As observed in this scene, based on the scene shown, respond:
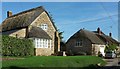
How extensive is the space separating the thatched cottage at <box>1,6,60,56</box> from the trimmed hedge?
4.86 meters

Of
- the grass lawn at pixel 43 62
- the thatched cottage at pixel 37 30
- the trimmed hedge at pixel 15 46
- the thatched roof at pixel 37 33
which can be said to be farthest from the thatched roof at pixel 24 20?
the grass lawn at pixel 43 62

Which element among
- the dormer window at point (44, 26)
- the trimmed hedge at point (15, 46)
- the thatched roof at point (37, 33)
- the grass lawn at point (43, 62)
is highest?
the dormer window at point (44, 26)

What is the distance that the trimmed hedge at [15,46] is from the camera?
95.6 ft

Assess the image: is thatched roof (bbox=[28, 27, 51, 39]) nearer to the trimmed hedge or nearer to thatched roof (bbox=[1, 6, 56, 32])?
thatched roof (bbox=[1, 6, 56, 32])

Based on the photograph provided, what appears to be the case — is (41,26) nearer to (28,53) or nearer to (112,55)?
(28,53)

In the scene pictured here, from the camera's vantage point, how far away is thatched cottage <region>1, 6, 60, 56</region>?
135 ft

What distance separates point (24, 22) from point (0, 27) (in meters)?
8.54

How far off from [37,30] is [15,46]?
11.5 metres

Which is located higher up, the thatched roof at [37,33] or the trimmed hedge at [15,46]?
the thatched roof at [37,33]

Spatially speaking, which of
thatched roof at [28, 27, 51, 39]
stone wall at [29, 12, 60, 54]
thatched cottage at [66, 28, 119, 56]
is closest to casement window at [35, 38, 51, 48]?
thatched roof at [28, 27, 51, 39]

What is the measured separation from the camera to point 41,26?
45.5 m

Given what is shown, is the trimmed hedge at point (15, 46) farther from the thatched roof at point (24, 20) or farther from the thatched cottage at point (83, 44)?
the thatched cottage at point (83, 44)

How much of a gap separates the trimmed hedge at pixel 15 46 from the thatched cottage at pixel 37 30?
4.86 metres

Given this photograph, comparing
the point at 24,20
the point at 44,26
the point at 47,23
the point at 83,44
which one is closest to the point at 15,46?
the point at 24,20
